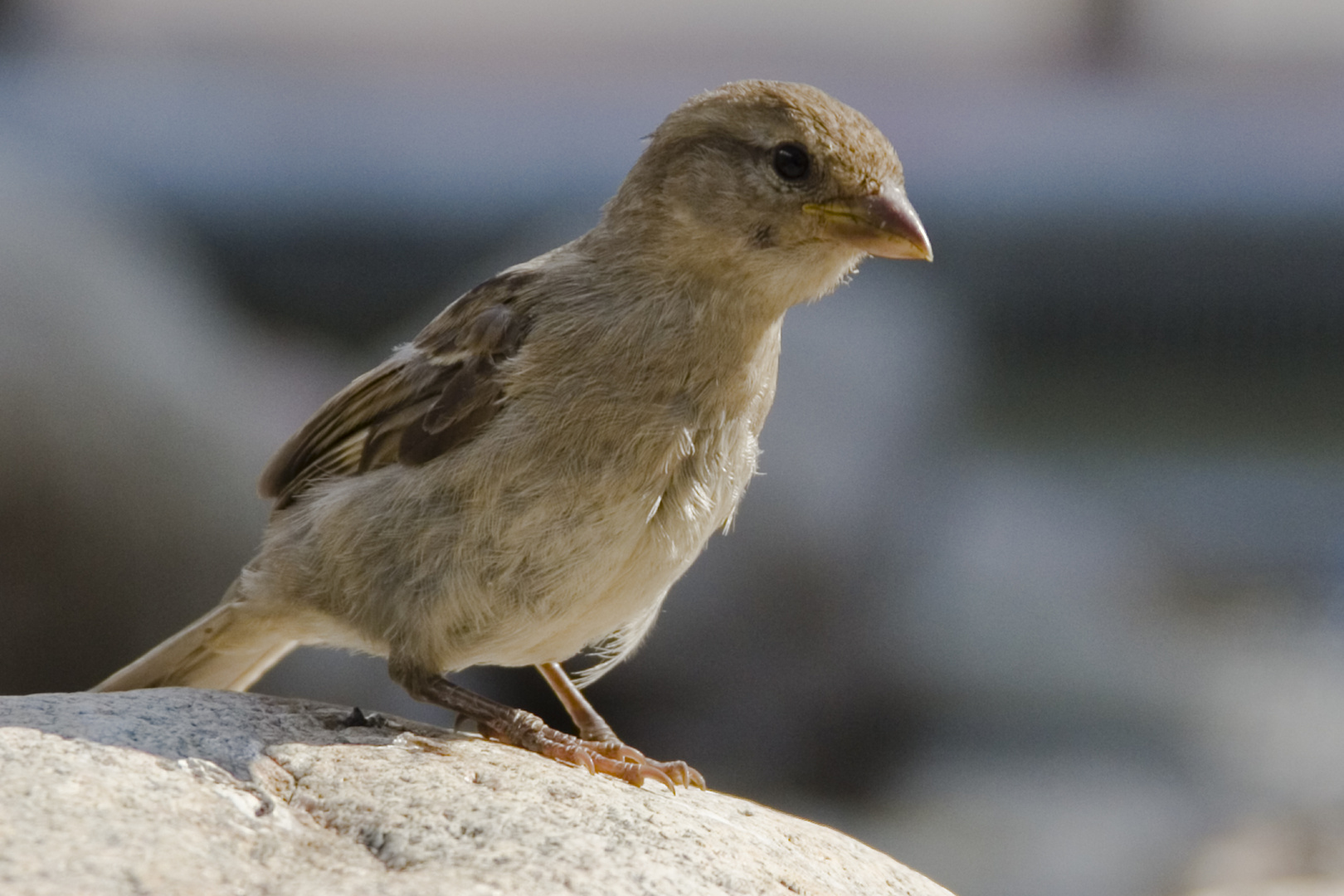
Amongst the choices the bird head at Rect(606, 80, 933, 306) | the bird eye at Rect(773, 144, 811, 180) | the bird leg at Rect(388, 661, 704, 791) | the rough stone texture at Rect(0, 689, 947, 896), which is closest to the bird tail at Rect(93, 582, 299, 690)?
the bird leg at Rect(388, 661, 704, 791)

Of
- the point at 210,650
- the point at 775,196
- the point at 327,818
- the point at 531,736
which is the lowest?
the point at 327,818

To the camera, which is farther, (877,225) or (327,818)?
(877,225)

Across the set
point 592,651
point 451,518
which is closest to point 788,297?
point 451,518

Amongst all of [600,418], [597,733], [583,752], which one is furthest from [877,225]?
[597,733]

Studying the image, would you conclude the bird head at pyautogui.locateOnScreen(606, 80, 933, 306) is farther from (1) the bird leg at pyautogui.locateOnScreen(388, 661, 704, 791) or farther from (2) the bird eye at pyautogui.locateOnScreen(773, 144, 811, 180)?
(1) the bird leg at pyautogui.locateOnScreen(388, 661, 704, 791)

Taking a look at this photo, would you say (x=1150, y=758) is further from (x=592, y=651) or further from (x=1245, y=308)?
(x=592, y=651)

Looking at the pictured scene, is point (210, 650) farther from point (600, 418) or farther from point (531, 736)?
point (600, 418)
